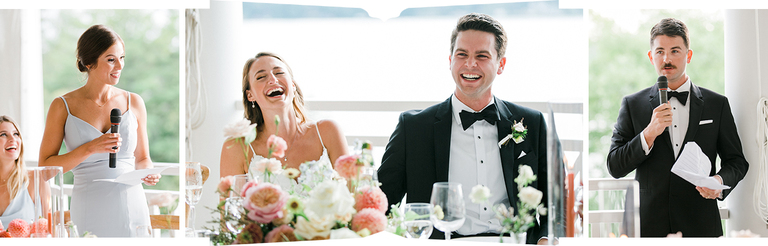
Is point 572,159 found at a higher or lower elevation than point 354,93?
lower

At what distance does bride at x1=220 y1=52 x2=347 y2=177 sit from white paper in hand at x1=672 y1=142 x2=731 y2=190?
1.28 metres

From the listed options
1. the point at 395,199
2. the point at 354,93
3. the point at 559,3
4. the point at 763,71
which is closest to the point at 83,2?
the point at 354,93

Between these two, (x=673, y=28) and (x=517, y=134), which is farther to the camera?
(x=517, y=134)

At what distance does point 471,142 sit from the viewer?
7.00ft

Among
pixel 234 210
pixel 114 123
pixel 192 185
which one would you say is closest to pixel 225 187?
pixel 234 210

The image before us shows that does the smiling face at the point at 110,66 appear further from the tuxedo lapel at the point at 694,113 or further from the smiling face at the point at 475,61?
the tuxedo lapel at the point at 694,113

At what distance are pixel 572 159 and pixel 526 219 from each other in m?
0.28

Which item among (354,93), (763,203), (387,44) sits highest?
(387,44)

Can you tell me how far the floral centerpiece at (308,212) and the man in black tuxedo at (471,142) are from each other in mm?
475

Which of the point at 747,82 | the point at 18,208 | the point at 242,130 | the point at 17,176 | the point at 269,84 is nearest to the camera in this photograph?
the point at 242,130

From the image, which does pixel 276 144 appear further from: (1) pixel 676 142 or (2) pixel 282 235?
(1) pixel 676 142

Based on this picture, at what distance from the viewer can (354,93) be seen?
7.04 ft

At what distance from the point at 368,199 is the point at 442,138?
0.62 metres

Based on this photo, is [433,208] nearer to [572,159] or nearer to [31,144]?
[572,159]
